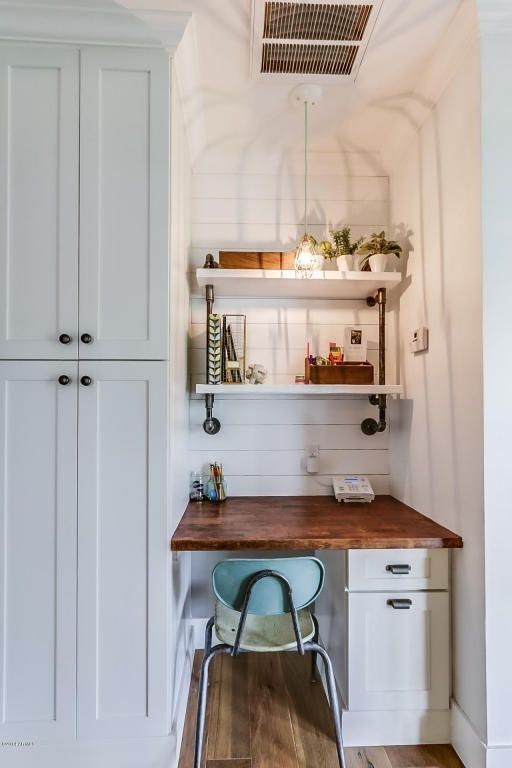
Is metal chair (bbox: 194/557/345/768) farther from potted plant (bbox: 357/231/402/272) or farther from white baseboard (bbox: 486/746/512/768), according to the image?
potted plant (bbox: 357/231/402/272)

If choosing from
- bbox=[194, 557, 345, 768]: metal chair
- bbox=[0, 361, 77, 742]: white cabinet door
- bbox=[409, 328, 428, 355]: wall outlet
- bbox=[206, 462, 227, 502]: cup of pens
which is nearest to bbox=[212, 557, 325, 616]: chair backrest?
bbox=[194, 557, 345, 768]: metal chair

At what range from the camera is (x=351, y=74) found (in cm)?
170

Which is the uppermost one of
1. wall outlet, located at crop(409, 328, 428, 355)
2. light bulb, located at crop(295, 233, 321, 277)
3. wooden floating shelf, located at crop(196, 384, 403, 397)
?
light bulb, located at crop(295, 233, 321, 277)

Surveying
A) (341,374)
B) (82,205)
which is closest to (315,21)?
(82,205)

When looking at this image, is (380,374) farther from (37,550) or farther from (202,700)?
(37,550)

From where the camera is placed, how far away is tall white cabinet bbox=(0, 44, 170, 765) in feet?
4.64

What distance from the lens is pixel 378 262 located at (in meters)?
1.97

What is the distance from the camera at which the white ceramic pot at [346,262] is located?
204cm

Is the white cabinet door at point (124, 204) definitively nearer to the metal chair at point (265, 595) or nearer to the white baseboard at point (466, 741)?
the metal chair at point (265, 595)

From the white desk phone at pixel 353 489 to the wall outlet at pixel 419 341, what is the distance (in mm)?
682

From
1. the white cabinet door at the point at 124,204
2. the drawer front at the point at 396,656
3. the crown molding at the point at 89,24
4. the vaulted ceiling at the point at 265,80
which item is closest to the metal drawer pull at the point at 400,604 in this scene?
the drawer front at the point at 396,656

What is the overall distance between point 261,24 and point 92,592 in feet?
6.58

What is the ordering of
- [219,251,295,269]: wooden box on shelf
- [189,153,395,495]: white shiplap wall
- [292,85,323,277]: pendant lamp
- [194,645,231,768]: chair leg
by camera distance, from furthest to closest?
[189,153,395,495]: white shiplap wall → [219,251,295,269]: wooden box on shelf → [292,85,323,277]: pendant lamp → [194,645,231,768]: chair leg

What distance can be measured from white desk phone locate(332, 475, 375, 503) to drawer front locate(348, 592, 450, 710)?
54 centimetres
